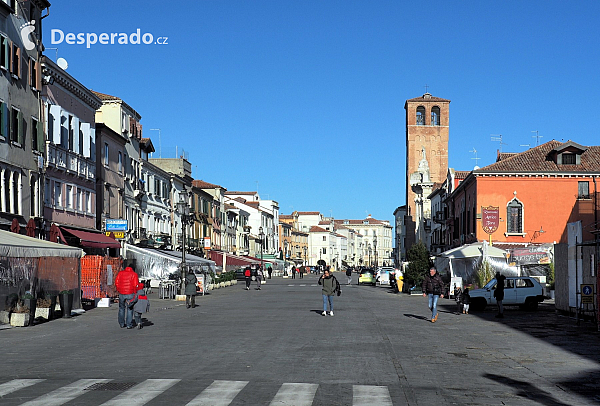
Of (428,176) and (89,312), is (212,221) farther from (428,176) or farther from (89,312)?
(89,312)

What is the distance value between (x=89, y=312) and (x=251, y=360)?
1573 centimetres

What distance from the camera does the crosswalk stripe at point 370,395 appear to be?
8906 millimetres

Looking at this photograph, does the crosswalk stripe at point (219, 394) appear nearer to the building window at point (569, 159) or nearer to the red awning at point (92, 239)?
the red awning at point (92, 239)

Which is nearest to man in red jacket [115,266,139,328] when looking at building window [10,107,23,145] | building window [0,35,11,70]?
building window [10,107,23,145]

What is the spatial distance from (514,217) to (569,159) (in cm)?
567

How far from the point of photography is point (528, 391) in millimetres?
10172

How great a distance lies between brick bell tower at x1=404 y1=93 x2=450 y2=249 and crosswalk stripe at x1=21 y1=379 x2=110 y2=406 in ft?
314

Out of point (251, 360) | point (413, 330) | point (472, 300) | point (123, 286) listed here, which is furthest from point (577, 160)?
point (251, 360)

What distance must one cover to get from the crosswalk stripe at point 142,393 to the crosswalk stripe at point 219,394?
0.58 m

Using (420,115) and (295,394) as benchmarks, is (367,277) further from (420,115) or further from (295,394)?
(295,394)

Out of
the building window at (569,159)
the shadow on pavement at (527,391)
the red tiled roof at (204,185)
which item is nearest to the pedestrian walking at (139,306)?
the shadow on pavement at (527,391)

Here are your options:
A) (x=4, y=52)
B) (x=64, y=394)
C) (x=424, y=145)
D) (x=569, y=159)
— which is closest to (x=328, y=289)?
(x=4, y=52)

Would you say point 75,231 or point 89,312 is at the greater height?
point 75,231

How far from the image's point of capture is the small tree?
4638 cm
